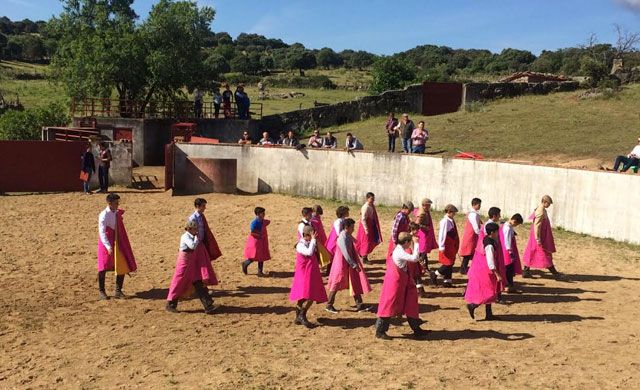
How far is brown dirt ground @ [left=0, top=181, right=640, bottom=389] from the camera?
7.52 meters

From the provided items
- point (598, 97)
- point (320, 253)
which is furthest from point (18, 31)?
point (320, 253)

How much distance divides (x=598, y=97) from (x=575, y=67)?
34100mm

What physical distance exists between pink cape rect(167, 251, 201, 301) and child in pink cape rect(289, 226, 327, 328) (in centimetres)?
173

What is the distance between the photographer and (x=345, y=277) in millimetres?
9961

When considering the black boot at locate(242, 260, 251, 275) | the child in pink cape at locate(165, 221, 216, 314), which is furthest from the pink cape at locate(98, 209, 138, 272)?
the black boot at locate(242, 260, 251, 275)

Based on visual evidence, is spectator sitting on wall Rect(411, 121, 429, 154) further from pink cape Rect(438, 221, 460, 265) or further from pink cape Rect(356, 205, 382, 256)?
pink cape Rect(438, 221, 460, 265)

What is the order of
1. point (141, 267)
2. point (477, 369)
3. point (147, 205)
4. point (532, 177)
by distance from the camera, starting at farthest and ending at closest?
point (147, 205) → point (532, 177) → point (141, 267) → point (477, 369)

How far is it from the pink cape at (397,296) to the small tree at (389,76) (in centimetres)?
3247

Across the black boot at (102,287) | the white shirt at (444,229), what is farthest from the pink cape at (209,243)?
the white shirt at (444,229)

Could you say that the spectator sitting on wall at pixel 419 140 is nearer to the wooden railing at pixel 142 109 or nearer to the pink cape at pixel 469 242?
the pink cape at pixel 469 242

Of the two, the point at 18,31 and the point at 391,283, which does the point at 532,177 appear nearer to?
the point at 391,283

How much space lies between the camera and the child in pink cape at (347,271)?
31.9 feet

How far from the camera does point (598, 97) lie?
Result: 31641mm

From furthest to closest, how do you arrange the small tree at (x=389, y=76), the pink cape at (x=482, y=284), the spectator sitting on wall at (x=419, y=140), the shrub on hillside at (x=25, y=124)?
the small tree at (x=389, y=76), the shrub on hillside at (x=25, y=124), the spectator sitting on wall at (x=419, y=140), the pink cape at (x=482, y=284)
